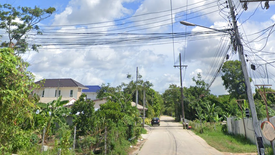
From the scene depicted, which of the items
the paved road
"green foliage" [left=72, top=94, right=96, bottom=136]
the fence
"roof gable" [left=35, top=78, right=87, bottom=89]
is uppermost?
"roof gable" [left=35, top=78, right=87, bottom=89]

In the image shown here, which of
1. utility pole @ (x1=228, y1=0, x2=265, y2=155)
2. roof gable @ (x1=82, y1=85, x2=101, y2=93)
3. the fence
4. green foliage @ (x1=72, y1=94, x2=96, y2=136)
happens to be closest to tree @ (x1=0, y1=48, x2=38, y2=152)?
green foliage @ (x1=72, y1=94, x2=96, y2=136)

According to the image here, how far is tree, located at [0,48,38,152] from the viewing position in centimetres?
419

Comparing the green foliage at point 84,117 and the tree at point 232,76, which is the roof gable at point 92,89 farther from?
the green foliage at point 84,117

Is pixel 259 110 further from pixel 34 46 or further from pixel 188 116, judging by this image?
pixel 188 116

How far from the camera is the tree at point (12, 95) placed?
165 inches

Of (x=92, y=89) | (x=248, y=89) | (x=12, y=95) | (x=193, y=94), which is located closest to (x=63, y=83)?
(x=92, y=89)

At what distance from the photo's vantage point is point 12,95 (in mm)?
4164

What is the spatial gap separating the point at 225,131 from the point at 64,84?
106 feet

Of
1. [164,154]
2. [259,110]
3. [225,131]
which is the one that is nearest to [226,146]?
[164,154]

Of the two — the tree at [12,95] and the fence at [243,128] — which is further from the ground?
the tree at [12,95]

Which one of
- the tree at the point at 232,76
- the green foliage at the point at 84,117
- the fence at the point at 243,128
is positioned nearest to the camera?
the green foliage at the point at 84,117

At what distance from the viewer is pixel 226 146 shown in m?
13.1

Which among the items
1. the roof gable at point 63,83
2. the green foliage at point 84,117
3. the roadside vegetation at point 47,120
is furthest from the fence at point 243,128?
the roof gable at point 63,83

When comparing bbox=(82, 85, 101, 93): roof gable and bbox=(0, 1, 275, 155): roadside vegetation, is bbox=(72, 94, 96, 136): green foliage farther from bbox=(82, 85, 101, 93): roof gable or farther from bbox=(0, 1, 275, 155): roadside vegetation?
bbox=(82, 85, 101, 93): roof gable
